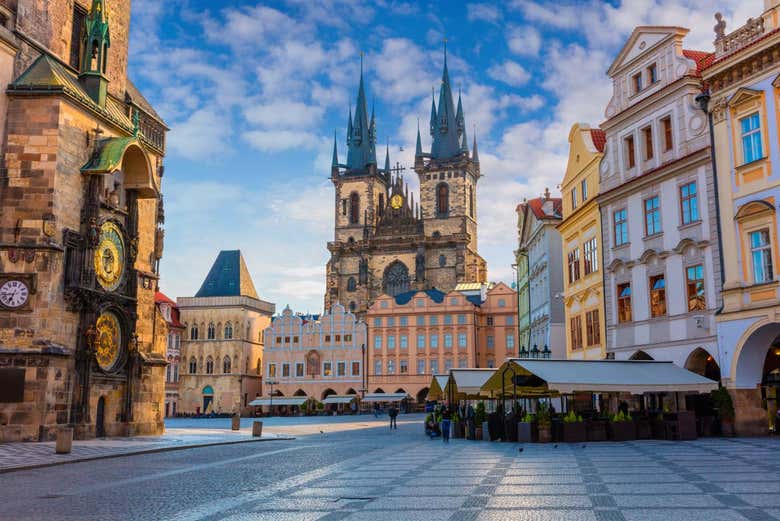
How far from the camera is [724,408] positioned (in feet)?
83.1

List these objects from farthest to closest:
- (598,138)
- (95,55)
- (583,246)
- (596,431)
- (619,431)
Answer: (598,138) → (583,246) → (95,55) → (596,431) → (619,431)

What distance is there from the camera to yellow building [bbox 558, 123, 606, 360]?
3475cm

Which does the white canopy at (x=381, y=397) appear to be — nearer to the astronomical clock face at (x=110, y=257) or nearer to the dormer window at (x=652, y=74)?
the astronomical clock face at (x=110, y=257)

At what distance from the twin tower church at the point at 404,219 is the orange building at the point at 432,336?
15.2 meters

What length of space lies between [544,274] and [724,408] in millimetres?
23008

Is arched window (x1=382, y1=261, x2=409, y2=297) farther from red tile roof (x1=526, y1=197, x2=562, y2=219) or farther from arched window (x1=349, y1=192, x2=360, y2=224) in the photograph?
red tile roof (x1=526, y1=197, x2=562, y2=219)

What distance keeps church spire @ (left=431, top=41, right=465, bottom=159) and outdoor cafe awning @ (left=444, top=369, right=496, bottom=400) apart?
9495 centimetres

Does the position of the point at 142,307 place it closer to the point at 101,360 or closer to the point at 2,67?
the point at 101,360

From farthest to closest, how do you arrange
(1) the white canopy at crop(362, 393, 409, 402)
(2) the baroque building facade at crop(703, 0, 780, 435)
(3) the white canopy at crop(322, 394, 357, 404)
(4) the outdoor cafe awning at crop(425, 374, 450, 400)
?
(3) the white canopy at crop(322, 394, 357, 404)
(1) the white canopy at crop(362, 393, 409, 402)
(4) the outdoor cafe awning at crop(425, 374, 450, 400)
(2) the baroque building facade at crop(703, 0, 780, 435)

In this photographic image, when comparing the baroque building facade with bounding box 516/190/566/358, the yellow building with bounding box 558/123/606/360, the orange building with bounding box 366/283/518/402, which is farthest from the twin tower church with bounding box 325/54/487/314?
the yellow building with bounding box 558/123/606/360

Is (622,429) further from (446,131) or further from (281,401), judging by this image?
(446,131)

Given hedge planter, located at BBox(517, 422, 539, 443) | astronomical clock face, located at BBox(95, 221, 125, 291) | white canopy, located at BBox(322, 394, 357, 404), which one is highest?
astronomical clock face, located at BBox(95, 221, 125, 291)

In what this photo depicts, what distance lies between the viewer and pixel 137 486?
14.1 metres

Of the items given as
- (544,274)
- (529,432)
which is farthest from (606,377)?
(544,274)
